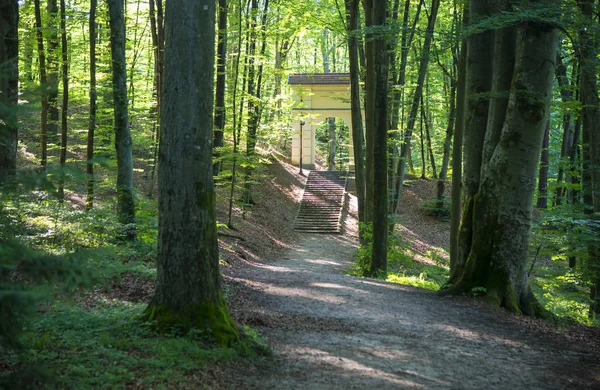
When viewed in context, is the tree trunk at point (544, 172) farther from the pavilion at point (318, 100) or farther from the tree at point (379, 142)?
the pavilion at point (318, 100)

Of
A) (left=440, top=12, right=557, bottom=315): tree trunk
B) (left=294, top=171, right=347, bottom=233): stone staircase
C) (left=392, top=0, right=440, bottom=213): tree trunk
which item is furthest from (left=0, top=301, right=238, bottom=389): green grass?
(left=294, top=171, right=347, bottom=233): stone staircase

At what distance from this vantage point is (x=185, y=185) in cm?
557

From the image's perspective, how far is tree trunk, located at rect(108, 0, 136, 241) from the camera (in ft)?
37.4

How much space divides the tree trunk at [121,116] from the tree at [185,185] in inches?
237

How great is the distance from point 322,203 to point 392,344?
2306 centimetres

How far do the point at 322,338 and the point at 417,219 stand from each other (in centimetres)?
2203

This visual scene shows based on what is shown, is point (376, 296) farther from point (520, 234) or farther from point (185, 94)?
point (185, 94)

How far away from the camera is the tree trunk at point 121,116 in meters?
11.4

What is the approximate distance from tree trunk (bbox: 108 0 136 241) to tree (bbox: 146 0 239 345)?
602 centimetres

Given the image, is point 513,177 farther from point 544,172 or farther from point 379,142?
point 544,172

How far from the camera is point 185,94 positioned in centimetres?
558

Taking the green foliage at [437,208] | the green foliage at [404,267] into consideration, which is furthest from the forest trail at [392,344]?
the green foliage at [437,208]

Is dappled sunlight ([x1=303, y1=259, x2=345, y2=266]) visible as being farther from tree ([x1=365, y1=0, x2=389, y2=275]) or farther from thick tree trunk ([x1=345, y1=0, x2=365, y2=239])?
tree ([x1=365, y1=0, x2=389, y2=275])

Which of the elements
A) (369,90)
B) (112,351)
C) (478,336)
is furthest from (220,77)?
(112,351)
